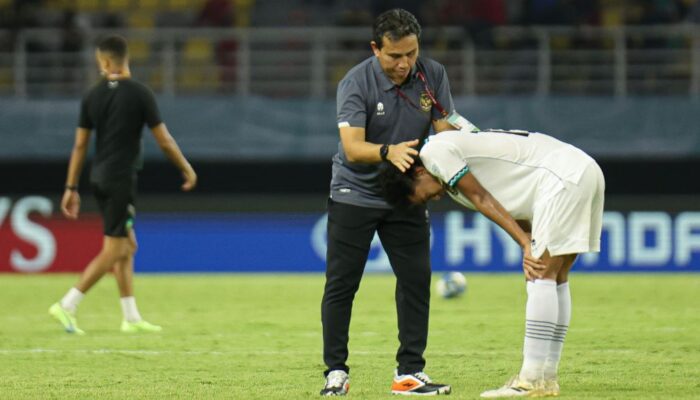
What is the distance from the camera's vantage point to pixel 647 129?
16203mm

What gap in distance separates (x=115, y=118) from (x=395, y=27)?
3825mm

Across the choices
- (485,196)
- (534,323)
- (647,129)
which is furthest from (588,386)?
(647,129)

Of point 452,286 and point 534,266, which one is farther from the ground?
point 534,266

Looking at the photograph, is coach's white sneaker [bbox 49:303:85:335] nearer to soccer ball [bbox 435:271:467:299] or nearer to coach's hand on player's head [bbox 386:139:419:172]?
soccer ball [bbox 435:271:467:299]

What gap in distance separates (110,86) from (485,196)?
14.2 ft

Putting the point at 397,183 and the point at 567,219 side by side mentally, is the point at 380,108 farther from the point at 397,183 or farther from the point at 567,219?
the point at 567,219

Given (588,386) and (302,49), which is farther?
(302,49)

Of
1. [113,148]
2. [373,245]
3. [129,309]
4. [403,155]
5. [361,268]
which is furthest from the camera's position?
[373,245]

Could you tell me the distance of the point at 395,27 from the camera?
20.4ft

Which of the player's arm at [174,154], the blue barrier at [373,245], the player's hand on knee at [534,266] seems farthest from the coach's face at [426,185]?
the blue barrier at [373,245]

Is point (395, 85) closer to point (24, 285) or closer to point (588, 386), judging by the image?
point (588, 386)

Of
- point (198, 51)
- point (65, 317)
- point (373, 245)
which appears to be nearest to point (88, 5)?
point (198, 51)

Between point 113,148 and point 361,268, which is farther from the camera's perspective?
point 113,148

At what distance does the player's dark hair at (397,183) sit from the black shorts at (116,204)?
3709 mm
